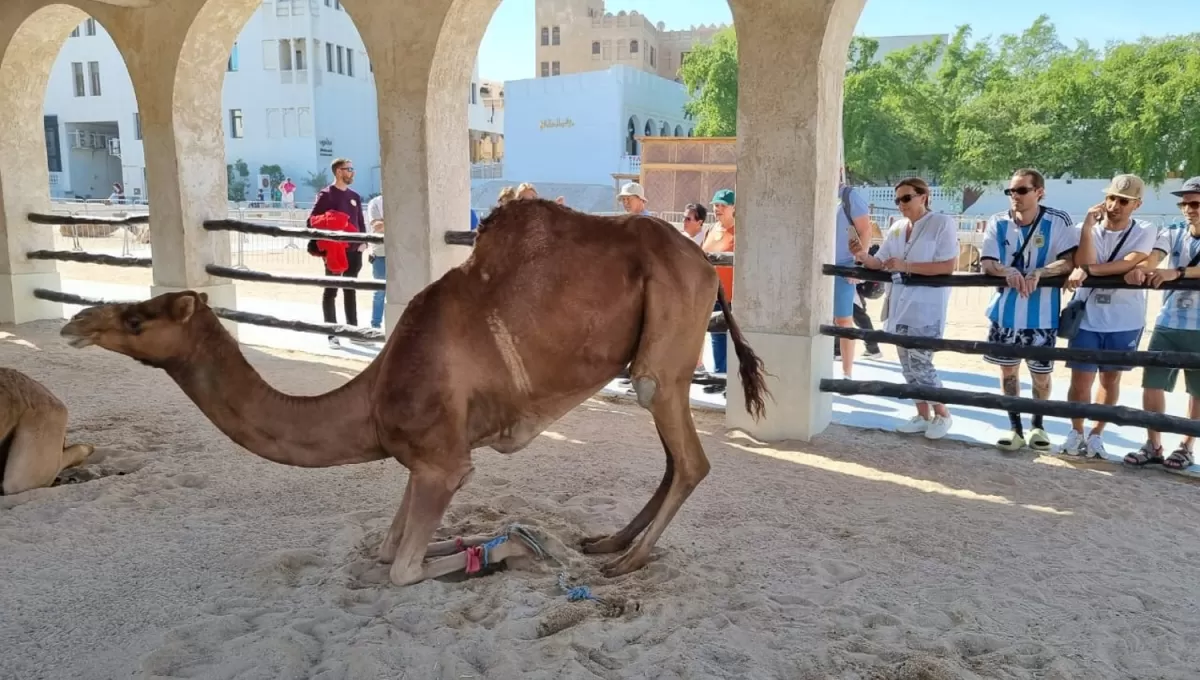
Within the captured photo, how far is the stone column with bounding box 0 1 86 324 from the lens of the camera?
10391 millimetres

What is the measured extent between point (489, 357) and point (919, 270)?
367cm

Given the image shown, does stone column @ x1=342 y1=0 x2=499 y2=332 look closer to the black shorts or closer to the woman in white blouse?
the woman in white blouse

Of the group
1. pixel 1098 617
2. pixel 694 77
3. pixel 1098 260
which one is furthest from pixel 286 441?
pixel 694 77

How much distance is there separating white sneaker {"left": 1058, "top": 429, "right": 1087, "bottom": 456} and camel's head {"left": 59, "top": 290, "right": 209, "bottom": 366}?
5331 mm

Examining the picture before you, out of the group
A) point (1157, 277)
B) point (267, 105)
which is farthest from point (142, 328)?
point (267, 105)

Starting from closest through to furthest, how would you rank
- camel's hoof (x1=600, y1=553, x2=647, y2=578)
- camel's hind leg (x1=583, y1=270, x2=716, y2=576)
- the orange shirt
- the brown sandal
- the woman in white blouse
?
camel's hind leg (x1=583, y1=270, x2=716, y2=576) → camel's hoof (x1=600, y1=553, x2=647, y2=578) → the brown sandal → the woman in white blouse → the orange shirt

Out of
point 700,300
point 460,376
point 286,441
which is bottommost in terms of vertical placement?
point 286,441

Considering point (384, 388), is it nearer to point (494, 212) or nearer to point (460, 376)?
point (460, 376)

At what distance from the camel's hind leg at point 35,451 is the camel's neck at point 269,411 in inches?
74.6


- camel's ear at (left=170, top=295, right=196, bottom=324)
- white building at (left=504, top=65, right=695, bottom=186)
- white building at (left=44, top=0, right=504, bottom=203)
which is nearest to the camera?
camel's ear at (left=170, top=295, right=196, bottom=324)

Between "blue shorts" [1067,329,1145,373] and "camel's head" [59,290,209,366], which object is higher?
"camel's head" [59,290,209,366]

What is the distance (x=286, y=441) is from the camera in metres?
3.76

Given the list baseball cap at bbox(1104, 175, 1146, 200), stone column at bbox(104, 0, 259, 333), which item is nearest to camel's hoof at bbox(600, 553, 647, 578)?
baseball cap at bbox(1104, 175, 1146, 200)

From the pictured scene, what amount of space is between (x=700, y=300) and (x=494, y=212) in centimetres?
100
